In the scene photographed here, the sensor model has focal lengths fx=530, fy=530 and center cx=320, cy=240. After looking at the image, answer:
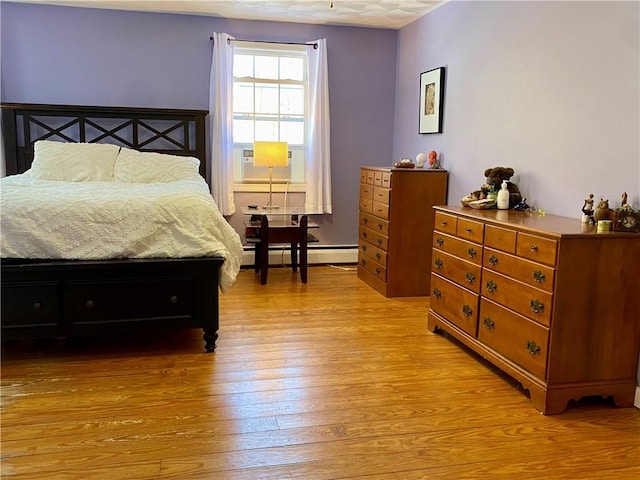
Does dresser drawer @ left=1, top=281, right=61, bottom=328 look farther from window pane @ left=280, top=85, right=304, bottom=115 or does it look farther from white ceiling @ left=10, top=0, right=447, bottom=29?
window pane @ left=280, top=85, right=304, bottom=115

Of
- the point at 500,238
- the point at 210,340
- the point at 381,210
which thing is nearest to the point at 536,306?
the point at 500,238

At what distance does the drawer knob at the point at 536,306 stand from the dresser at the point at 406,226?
1.82 meters

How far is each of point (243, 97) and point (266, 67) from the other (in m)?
0.37

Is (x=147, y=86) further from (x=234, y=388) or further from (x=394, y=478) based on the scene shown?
(x=394, y=478)

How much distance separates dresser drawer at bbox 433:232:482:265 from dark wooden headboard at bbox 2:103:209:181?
2520 mm

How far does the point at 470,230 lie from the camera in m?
2.98

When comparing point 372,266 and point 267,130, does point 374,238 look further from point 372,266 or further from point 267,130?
point 267,130

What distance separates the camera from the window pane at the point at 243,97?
16.8ft

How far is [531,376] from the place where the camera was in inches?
97.1

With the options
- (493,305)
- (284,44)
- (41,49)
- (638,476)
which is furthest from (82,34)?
(638,476)

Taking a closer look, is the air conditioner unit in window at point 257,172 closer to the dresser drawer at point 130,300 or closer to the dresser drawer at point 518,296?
the dresser drawer at point 130,300

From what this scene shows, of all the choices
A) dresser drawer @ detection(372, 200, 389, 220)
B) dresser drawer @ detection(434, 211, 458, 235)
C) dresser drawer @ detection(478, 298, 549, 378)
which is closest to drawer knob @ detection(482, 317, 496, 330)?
dresser drawer @ detection(478, 298, 549, 378)

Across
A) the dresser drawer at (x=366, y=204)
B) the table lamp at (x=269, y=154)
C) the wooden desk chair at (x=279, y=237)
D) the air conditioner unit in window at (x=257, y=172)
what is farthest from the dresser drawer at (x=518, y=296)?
the air conditioner unit in window at (x=257, y=172)

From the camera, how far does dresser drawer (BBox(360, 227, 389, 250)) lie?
168 inches
